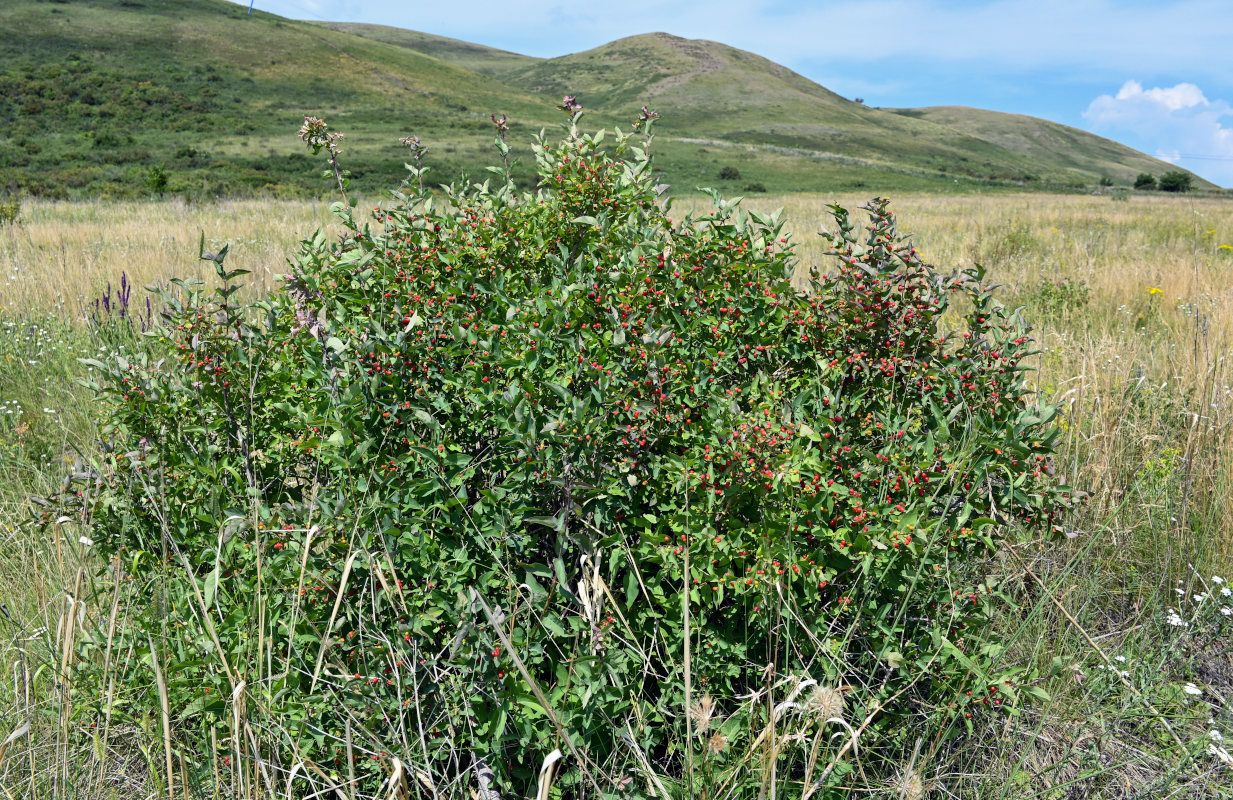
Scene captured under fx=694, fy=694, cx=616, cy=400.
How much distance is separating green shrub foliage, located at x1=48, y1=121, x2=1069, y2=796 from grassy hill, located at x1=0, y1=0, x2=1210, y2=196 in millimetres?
16864

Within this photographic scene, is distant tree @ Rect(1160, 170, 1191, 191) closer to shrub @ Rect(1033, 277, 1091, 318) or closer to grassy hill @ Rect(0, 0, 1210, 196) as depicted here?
grassy hill @ Rect(0, 0, 1210, 196)

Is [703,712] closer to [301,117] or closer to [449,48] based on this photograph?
[301,117]

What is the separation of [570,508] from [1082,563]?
90.8 inches

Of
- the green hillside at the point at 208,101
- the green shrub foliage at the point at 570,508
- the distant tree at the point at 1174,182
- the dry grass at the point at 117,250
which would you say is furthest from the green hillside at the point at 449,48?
the green shrub foliage at the point at 570,508

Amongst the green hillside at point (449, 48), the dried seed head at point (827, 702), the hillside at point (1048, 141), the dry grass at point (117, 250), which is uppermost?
the green hillside at point (449, 48)

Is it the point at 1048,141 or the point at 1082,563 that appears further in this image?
the point at 1048,141

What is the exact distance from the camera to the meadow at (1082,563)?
2.01 metres

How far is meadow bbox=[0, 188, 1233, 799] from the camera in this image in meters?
2.01

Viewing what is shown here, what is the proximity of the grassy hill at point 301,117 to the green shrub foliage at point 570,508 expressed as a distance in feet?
55.3

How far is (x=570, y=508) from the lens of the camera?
1.74 m

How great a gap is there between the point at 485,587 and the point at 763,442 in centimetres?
79

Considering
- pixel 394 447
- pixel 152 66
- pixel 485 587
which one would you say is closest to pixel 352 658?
pixel 485 587

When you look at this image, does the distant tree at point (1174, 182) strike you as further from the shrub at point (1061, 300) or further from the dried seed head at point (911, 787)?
the dried seed head at point (911, 787)

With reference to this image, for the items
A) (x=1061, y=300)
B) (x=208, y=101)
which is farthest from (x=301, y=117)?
→ (x=1061, y=300)
